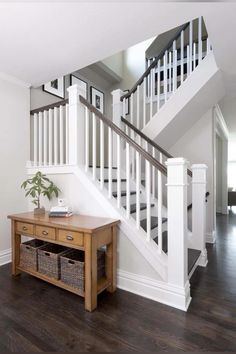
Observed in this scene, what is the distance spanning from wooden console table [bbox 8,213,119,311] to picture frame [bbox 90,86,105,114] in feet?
10.4

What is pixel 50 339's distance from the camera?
4.59 feet

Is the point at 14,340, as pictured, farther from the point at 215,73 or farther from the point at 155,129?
the point at 215,73

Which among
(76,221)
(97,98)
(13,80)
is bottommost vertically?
(76,221)

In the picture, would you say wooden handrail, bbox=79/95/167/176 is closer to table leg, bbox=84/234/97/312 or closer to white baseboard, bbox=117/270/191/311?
table leg, bbox=84/234/97/312

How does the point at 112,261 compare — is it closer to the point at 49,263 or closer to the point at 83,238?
the point at 83,238

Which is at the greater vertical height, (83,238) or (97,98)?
(97,98)

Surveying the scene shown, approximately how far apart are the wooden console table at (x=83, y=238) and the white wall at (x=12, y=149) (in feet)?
1.79

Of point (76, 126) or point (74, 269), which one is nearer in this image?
Answer: point (74, 269)

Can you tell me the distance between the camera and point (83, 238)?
1.76 metres

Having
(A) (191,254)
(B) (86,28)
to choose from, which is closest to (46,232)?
(A) (191,254)

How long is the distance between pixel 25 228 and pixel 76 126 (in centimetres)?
127

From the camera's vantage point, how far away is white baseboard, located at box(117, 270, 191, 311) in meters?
1.75

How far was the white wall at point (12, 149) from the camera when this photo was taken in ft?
8.91

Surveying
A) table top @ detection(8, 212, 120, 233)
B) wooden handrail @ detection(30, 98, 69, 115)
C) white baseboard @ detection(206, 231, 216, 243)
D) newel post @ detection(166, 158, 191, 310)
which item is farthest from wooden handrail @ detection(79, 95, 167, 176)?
white baseboard @ detection(206, 231, 216, 243)
